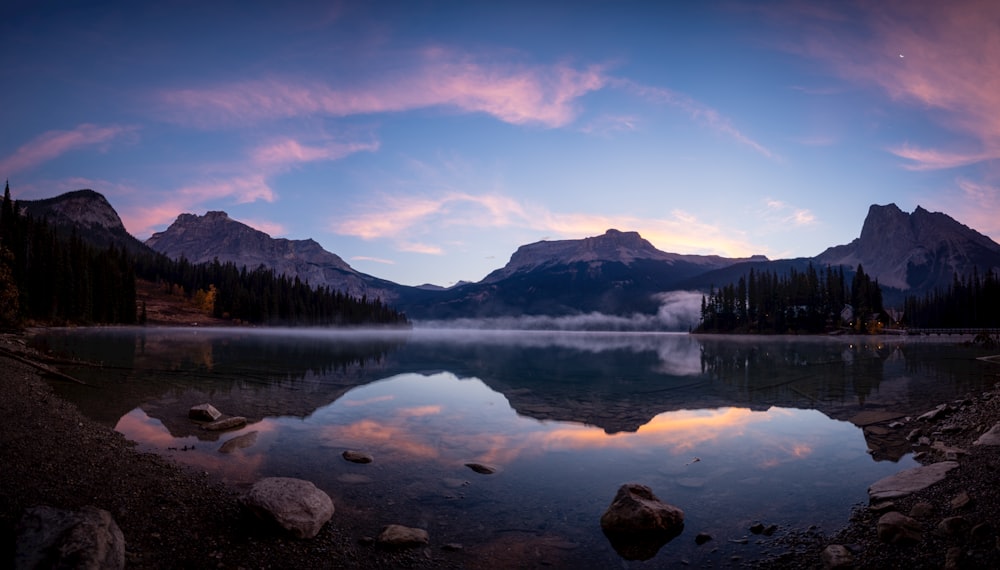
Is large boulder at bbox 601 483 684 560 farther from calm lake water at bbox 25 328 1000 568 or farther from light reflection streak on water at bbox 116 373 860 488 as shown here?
light reflection streak on water at bbox 116 373 860 488

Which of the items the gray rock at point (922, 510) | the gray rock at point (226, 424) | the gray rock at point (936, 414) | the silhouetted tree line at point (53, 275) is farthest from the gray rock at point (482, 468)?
the silhouetted tree line at point (53, 275)

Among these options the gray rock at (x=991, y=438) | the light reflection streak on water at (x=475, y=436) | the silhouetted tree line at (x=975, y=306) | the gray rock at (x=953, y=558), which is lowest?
the light reflection streak on water at (x=475, y=436)

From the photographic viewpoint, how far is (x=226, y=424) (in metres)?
21.1

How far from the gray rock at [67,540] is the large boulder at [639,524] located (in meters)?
9.63

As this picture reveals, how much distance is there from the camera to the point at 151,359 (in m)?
48.5

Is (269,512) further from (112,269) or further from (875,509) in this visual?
(112,269)

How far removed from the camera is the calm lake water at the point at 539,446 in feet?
40.7

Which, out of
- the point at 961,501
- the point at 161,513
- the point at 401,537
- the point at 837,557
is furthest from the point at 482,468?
the point at 961,501

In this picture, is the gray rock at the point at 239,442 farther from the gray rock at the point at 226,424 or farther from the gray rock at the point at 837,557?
the gray rock at the point at 837,557

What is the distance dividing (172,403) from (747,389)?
3933 centimetres

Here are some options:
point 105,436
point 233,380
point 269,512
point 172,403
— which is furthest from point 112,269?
point 269,512

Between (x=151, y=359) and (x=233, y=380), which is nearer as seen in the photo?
(x=233, y=380)

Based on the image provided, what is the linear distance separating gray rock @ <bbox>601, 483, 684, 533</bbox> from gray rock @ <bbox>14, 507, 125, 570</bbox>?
9987 mm

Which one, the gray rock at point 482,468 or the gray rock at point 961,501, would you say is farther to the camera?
the gray rock at point 482,468
